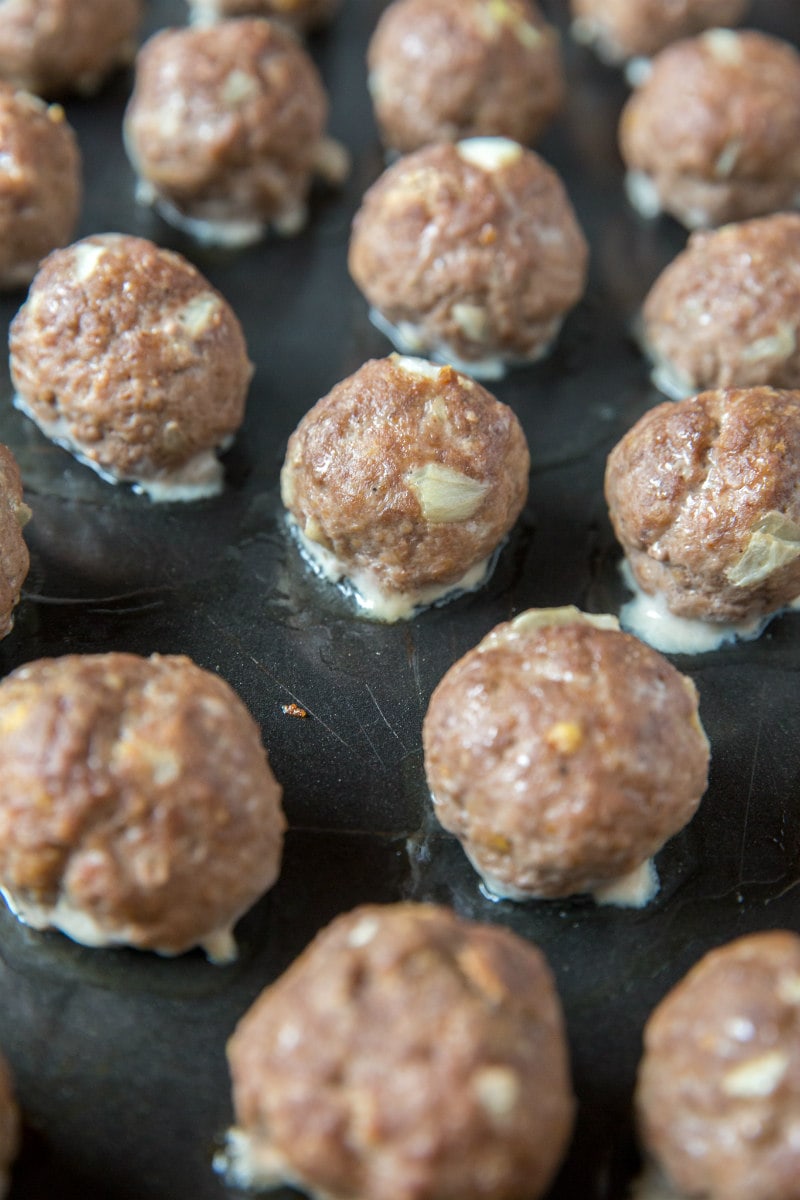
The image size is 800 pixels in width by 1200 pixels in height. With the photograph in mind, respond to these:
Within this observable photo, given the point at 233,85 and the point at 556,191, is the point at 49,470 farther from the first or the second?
the point at 556,191

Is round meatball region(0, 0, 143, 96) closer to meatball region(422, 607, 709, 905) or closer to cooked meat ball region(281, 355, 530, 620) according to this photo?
cooked meat ball region(281, 355, 530, 620)

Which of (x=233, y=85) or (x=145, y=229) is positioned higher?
(x=233, y=85)

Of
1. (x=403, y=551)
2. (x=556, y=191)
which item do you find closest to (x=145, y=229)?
(x=556, y=191)

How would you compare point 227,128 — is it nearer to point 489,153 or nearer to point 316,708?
point 489,153

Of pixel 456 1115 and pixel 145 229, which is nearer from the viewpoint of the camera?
pixel 456 1115

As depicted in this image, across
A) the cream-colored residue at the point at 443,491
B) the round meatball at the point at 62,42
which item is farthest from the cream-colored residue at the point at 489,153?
the round meatball at the point at 62,42

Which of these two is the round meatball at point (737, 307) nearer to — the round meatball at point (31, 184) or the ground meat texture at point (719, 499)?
the ground meat texture at point (719, 499)

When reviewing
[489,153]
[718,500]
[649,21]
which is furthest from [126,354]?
[649,21]
